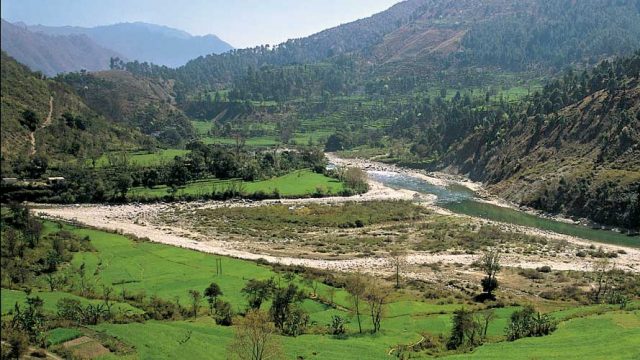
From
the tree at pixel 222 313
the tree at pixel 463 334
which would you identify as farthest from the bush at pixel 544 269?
the tree at pixel 222 313

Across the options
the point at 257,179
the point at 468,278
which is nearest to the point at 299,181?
the point at 257,179

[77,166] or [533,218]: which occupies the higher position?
[77,166]

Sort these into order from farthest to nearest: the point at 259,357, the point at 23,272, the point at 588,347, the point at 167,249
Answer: the point at 167,249
the point at 23,272
the point at 588,347
the point at 259,357

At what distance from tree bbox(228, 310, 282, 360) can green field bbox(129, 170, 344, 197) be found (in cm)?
7085

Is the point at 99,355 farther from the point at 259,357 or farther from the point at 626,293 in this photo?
the point at 626,293

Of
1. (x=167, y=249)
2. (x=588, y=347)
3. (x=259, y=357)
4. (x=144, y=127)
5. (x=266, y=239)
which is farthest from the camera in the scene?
(x=144, y=127)

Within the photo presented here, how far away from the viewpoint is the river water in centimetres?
7412

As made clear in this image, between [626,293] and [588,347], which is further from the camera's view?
[626,293]

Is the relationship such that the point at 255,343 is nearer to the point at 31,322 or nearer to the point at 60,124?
the point at 31,322

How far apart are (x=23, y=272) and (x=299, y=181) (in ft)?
241

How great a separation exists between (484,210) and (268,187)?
3859 centimetres

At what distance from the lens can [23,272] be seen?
37.6 meters

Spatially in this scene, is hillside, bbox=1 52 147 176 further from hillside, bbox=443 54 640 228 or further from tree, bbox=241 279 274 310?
hillside, bbox=443 54 640 228

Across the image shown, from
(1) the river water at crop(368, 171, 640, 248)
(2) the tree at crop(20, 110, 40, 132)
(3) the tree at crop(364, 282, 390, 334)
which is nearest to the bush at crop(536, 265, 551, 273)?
(1) the river water at crop(368, 171, 640, 248)
